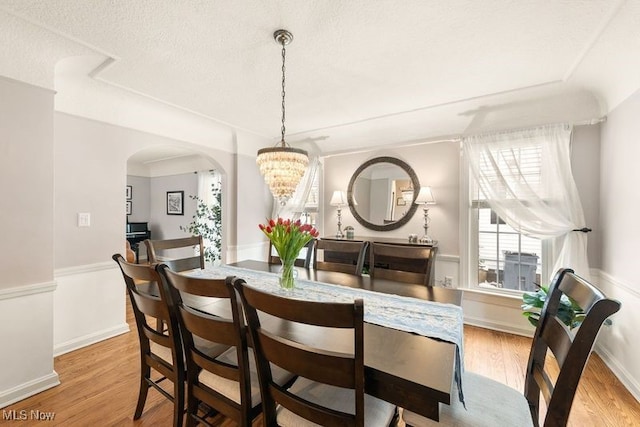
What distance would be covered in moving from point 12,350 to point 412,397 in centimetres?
261

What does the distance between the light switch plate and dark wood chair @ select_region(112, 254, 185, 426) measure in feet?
5.24

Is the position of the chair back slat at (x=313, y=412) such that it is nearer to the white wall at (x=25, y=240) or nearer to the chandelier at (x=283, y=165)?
the chandelier at (x=283, y=165)

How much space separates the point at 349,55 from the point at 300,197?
2636 mm

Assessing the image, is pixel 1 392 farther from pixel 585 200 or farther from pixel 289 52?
pixel 585 200

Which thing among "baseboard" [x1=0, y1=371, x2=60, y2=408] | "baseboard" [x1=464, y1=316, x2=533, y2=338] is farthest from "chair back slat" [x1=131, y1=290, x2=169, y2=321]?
"baseboard" [x1=464, y1=316, x2=533, y2=338]

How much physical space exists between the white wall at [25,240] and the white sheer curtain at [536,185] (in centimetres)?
391

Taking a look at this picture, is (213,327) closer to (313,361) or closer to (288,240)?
(313,361)

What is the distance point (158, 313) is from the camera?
4.52 feet

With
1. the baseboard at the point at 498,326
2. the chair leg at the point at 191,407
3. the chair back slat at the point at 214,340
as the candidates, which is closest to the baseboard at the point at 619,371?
the baseboard at the point at 498,326

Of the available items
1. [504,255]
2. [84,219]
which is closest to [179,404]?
[84,219]

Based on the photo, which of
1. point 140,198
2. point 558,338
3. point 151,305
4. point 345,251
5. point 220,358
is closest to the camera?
point 558,338

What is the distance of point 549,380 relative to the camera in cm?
113

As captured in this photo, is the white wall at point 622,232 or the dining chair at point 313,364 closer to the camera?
the dining chair at point 313,364

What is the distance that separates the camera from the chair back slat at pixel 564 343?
87 centimetres
